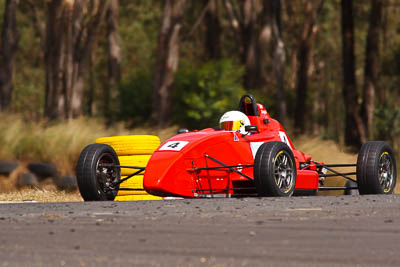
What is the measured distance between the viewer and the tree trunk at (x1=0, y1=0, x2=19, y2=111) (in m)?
29.1

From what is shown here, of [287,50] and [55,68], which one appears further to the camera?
[287,50]

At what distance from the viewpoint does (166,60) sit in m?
30.0

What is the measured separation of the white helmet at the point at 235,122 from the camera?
1195 cm

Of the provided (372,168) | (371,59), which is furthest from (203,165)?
(371,59)

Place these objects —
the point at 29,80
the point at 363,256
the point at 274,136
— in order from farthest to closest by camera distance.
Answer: the point at 29,80 → the point at 274,136 → the point at 363,256

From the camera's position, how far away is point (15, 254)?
5398mm

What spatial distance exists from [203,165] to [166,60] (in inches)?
757

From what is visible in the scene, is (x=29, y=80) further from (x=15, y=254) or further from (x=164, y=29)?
(x=15, y=254)

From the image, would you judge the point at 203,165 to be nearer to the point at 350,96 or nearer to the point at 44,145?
the point at 44,145

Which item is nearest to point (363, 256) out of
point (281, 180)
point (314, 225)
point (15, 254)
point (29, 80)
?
point (314, 225)

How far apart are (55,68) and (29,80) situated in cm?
3061

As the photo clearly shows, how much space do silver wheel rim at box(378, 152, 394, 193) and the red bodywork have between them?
99 cm

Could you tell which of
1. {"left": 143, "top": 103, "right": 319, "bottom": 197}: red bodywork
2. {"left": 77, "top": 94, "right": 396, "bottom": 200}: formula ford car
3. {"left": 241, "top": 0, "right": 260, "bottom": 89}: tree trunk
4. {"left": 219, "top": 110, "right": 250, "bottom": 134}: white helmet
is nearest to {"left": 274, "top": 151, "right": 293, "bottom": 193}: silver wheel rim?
{"left": 77, "top": 94, "right": 396, "bottom": 200}: formula ford car

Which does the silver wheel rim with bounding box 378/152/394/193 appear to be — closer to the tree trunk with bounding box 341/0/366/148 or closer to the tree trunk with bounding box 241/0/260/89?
the tree trunk with bounding box 341/0/366/148
